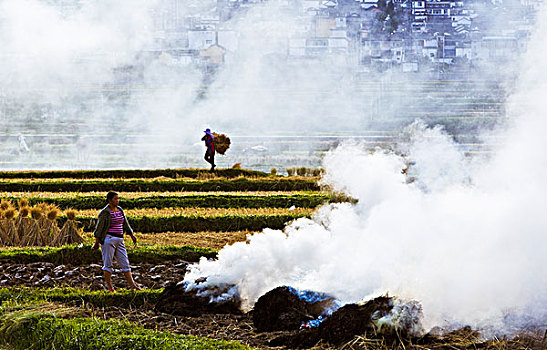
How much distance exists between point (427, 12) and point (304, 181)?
109ft

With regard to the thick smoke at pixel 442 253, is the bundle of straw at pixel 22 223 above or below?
below

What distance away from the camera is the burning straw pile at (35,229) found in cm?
978

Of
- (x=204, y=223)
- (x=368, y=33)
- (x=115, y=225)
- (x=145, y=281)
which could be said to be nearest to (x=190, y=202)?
(x=204, y=223)

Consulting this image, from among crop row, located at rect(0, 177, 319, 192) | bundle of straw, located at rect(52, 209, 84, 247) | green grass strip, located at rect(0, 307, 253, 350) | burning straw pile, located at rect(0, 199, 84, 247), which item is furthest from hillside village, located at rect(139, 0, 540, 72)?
green grass strip, located at rect(0, 307, 253, 350)

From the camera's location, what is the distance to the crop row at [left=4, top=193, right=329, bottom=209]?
13.8m

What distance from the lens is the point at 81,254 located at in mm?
8742

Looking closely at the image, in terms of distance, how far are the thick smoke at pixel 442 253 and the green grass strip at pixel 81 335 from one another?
114cm

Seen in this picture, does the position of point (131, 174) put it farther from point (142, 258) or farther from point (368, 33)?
point (368, 33)

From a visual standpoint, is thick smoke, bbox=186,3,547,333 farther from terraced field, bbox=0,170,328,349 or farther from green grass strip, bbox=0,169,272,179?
green grass strip, bbox=0,169,272,179

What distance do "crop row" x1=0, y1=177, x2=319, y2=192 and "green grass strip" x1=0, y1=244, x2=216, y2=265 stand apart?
774cm

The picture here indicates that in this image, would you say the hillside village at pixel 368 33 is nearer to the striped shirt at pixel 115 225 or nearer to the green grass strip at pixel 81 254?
the green grass strip at pixel 81 254

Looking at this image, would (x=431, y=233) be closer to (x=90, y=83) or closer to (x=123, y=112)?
(x=123, y=112)

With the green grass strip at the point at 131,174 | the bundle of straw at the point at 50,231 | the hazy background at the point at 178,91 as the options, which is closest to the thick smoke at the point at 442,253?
the bundle of straw at the point at 50,231

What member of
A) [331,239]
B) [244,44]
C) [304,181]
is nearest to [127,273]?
[331,239]
